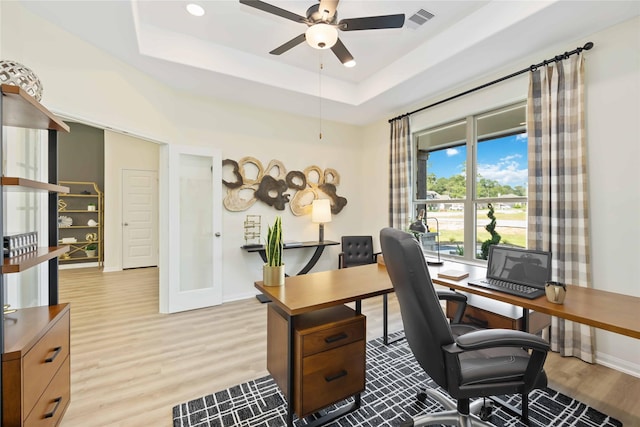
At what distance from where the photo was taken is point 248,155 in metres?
4.01

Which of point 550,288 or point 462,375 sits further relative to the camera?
point 550,288

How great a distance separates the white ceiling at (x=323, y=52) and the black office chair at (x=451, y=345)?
2.09 meters

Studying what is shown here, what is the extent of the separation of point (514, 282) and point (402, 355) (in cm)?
120

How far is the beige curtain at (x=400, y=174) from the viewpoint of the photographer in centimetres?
403

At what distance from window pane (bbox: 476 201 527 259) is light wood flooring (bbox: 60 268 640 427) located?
1181mm

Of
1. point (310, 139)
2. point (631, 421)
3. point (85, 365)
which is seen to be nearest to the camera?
point (631, 421)

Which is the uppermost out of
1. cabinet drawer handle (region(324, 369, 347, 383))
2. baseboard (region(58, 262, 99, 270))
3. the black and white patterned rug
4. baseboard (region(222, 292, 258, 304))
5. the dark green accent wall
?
the dark green accent wall

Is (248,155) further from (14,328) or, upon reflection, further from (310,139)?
(14,328)

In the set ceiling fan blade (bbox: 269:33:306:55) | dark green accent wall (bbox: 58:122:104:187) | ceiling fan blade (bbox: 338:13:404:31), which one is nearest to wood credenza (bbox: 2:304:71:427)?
ceiling fan blade (bbox: 269:33:306:55)

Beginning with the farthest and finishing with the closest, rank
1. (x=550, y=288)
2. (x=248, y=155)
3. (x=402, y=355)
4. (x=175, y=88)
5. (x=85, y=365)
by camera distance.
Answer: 1. (x=248, y=155)
2. (x=175, y=88)
3. (x=402, y=355)
4. (x=85, y=365)
5. (x=550, y=288)

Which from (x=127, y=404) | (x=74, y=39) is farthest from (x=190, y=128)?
(x=127, y=404)

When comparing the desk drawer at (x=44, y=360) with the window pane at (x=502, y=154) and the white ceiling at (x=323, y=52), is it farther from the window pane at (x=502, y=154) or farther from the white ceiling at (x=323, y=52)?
the window pane at (x=502, y=154)

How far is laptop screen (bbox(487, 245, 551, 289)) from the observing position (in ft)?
5.45

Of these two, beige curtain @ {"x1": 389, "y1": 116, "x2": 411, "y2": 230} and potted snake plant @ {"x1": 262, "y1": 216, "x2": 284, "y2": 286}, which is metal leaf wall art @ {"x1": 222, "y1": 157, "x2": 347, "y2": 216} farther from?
potted snake plant @ {"x1": 262, "y1": 216, "x2": 284, "y2": 286}
